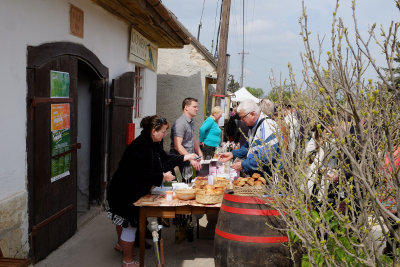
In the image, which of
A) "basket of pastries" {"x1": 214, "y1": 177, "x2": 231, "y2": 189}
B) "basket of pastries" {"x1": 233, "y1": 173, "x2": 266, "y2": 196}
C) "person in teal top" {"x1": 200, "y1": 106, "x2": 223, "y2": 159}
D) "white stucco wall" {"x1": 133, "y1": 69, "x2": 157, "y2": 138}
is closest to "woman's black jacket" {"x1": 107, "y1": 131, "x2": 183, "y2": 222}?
"basket of pastries" {"x1": 214, "y1": 177, "x2": 231, "y2": 189}

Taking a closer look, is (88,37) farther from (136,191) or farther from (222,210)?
(222,210)

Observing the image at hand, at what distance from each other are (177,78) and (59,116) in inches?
341

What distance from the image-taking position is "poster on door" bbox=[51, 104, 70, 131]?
162 inches

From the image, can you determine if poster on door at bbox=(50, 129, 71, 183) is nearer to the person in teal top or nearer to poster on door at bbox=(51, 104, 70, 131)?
poster on door at bbox=(51, 104, 70, 131)

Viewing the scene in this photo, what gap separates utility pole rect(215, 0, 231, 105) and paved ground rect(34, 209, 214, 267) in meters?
5.93

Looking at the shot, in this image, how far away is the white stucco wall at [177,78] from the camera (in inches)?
496

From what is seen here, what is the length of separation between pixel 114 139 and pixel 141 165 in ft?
7.60

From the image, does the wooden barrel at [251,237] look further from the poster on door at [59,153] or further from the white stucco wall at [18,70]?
the poster on door at [59,153]

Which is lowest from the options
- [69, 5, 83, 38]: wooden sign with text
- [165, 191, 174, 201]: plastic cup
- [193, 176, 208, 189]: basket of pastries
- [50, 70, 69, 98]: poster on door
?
[165, 191, 174, 201]: plastic cup

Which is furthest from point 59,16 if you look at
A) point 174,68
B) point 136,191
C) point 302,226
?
point 174,68

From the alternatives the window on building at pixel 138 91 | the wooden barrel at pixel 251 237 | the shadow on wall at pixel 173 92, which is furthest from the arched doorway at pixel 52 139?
the shadow on wall at pixel 173 92

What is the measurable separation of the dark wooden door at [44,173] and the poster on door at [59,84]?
5 centimetres

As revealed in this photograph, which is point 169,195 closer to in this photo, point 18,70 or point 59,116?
point 59,116

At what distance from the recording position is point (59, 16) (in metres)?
4.22
